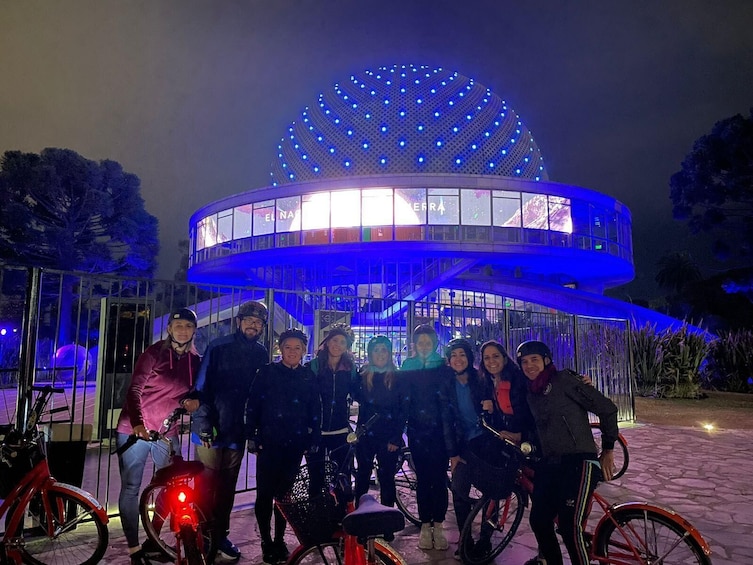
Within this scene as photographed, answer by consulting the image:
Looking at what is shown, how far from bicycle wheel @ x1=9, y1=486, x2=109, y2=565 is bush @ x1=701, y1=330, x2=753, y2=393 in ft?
61.2

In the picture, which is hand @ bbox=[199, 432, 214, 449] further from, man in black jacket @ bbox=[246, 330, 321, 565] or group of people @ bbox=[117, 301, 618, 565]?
man in black jacket @ bbox=[246, 330, 321, 565]

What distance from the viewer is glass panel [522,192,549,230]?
31.3 meters

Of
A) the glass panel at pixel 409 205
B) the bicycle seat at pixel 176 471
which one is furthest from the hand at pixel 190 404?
the glass panel at pixel 409 205

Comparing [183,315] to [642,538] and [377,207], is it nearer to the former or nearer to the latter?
[642,538]

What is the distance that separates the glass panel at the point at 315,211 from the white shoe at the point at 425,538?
2801 centimetres

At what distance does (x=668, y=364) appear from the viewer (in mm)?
16047

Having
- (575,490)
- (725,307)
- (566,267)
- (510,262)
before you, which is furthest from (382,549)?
(725,307)

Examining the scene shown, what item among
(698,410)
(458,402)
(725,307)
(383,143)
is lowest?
(698,410)

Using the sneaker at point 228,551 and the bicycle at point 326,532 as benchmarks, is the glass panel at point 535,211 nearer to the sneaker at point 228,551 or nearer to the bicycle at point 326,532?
the sneaker at point 228,551

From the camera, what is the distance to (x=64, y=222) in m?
36.2

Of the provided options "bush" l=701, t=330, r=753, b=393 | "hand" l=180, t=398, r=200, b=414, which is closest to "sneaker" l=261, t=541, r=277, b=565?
"hand" l=180, t=398, r=200, b=414

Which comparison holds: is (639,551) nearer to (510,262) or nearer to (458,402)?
(458,402)

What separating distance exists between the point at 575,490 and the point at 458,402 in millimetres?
1083

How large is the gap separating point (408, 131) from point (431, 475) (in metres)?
37.5
